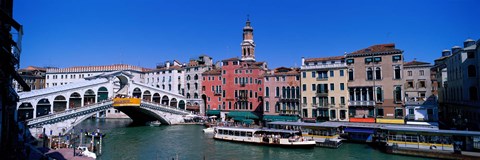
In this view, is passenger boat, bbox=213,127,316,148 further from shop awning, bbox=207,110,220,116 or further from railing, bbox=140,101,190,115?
shop awning, bbox=207,110,220,116

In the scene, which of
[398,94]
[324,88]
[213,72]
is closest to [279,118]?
[324,88]

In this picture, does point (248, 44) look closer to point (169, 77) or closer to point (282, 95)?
point (169, 77)

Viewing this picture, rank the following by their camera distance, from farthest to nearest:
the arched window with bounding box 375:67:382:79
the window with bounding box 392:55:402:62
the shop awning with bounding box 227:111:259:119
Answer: the shop awning with bounding box 227:111:259:119, the arched window with bounding box 375:67:382:79, the window with bounding box 392:55:402:62

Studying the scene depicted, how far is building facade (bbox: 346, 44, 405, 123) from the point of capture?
3506 centimetres

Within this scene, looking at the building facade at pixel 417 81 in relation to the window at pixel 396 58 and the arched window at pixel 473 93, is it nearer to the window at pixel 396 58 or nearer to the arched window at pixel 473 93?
the window at pixel 396 58

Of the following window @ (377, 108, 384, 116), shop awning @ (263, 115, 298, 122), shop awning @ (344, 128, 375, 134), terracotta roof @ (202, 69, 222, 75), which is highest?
terracotta roof @ (202, 69, 222, 75)

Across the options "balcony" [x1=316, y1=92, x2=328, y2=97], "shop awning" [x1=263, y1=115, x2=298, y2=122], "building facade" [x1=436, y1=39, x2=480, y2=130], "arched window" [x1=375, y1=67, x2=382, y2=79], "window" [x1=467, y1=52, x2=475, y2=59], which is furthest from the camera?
"shop awning" [x1=263, y1=115, x2=298, y2=122]

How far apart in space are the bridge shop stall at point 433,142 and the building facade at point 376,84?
347 inches

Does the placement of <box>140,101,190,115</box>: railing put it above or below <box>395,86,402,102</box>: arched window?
below

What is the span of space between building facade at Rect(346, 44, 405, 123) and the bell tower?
2724cm

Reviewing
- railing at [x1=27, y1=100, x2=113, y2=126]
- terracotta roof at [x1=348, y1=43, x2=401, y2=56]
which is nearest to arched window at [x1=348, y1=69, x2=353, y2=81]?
terracotta roof at [x1=348, y1=43, x2=401, y2=56]

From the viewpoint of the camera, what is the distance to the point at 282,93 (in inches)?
1688

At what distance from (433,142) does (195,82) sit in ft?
130

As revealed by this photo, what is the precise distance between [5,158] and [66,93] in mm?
26372
